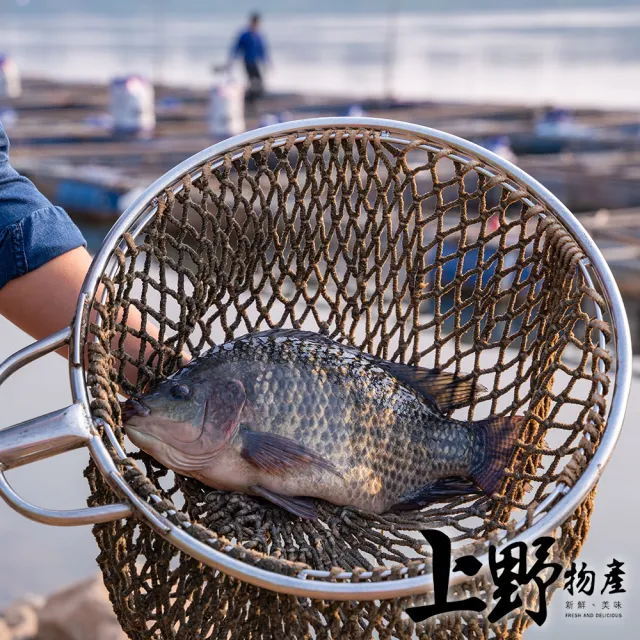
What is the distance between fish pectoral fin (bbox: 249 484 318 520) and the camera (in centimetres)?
162

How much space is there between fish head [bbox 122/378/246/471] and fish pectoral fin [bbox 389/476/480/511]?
13.0 inches

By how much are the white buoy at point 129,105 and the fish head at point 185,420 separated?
11.8 metres

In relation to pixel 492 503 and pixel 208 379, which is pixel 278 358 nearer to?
pixel 208 379

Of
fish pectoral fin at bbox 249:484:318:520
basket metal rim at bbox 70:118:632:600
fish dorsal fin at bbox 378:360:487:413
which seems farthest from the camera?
fish dorsal fin at bbox 378:360:487:413

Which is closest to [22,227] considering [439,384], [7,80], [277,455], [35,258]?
[35,258]

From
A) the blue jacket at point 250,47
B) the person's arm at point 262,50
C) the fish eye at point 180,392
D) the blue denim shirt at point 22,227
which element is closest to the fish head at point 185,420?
the fish eye at point 180,392

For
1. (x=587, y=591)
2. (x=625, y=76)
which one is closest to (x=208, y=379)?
(x=587, y=591)

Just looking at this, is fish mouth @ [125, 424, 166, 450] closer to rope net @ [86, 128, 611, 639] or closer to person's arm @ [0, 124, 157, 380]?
rope net @ [86, 128, 611, 639]

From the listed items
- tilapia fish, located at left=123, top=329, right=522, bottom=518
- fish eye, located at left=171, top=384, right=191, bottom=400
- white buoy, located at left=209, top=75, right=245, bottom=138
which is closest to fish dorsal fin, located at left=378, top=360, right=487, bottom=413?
tilapia fish, located at left=123, top=329, right=522, bottom=518

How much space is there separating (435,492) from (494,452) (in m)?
0.14

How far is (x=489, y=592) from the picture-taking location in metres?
1.35

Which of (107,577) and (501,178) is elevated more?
(501,178)

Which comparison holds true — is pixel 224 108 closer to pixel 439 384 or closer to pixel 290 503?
pixel 439 384

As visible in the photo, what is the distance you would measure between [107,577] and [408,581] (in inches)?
19.4
